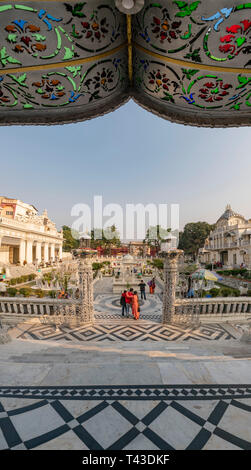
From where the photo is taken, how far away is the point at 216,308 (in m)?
7.35

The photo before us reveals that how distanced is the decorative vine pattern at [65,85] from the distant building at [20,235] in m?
27.6

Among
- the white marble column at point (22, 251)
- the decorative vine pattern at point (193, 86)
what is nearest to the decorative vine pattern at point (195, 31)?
the decorative vine pattern at point (193, 86)

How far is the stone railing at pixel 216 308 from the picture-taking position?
23.6 ft

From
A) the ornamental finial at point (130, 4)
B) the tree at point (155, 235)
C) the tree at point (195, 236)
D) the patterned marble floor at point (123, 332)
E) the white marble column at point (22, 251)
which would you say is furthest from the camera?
the tree at point (155, 235)

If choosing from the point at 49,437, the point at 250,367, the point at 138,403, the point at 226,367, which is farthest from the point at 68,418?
the point at 250,367

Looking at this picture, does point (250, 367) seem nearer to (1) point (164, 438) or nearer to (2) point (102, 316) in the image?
(1) point (164, 438)

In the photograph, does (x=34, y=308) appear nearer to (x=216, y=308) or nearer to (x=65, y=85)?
(x=216, y=308)

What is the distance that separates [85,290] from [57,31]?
21.7 feet

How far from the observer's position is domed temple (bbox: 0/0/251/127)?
1612 millimetres

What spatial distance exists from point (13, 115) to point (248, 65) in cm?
278

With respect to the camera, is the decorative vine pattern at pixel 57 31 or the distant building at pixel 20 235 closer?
the decorative vine pattern at pixel 57 31

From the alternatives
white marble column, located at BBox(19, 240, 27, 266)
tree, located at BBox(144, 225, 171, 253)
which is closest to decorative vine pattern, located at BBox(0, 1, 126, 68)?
white marble column, located at BBox(19, 240, 27, 266)

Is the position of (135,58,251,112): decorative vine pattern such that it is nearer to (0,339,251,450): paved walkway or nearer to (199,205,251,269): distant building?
(0,339,251,450): paved walkway

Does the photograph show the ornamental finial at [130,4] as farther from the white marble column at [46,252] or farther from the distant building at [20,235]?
the white marble column at [46,252]
